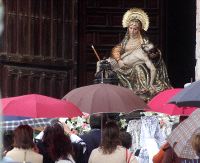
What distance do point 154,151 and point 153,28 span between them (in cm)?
888

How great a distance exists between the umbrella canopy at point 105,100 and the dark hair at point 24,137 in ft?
3.32

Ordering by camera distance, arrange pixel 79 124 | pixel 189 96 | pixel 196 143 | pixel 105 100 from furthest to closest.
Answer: pixel 79 124 < pixel 105 100 < pixel 189 96 < pixel 196 143

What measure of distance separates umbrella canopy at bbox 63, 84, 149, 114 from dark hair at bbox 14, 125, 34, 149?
3.32 feet

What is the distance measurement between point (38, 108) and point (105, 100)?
0.71m

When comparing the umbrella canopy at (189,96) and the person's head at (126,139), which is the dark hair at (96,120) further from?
the umbrella canopy at (189,96)

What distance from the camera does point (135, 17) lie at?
1672cm

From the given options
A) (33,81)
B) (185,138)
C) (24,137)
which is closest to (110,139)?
(24,137)

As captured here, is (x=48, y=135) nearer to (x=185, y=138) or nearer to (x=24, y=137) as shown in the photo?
(x=24, y=137)

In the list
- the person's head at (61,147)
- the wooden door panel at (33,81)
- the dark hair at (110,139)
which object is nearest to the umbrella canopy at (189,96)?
the dark hair at (110,139)

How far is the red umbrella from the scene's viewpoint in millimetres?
8789

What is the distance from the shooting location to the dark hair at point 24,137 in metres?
7.96

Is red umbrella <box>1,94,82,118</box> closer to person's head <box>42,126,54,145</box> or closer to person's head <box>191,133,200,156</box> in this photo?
person's head <box>42,126,54,145</box>

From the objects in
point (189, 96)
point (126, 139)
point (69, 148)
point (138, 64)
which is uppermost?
point (189, 96)

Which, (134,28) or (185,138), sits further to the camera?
(134,28)
